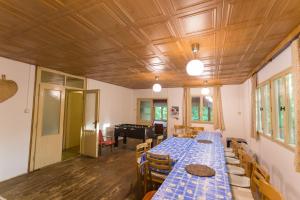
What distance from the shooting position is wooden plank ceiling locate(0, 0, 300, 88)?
4.96ft

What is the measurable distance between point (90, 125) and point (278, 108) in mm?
4894

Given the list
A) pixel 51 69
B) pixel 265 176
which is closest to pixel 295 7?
pixel 265 176

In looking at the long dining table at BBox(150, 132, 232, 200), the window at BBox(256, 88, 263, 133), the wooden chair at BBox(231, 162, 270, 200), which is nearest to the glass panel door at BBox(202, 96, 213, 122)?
the window at BBox(256, 88, 263, 133)

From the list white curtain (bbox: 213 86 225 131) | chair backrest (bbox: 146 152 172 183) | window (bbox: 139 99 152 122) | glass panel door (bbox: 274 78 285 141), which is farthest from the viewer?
window (bbox: 139 99 152 122)

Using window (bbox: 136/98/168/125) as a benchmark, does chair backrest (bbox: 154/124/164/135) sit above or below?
below

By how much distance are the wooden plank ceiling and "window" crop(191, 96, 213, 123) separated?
11.5 feet

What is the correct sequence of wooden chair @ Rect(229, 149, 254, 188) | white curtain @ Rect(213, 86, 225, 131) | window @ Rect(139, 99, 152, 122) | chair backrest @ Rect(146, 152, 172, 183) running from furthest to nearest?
window @ Rect(139, 99, 152, 122) < white curtain @ Rect(213, 86, 225, 131) < chair backrest @ Rect(146, 152, 172, 183) < wooden chair @ Rect(229, 149, 254, 188)

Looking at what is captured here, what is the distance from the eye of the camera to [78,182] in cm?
310

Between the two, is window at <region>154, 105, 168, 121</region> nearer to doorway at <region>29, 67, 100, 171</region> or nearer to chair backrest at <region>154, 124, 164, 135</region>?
chair backrest at <region>154, 124, 164, 135</region>

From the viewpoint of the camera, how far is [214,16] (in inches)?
65.3

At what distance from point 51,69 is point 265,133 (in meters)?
5.72

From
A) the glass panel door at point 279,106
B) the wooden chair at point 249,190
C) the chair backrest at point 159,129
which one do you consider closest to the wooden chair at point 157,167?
the wooden chair at point 249,190

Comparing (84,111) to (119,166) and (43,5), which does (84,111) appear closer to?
(119,166)

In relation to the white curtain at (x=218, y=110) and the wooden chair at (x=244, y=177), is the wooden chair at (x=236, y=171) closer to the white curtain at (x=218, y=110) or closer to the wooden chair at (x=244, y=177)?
the wooden chair at (x=244, y=177)
